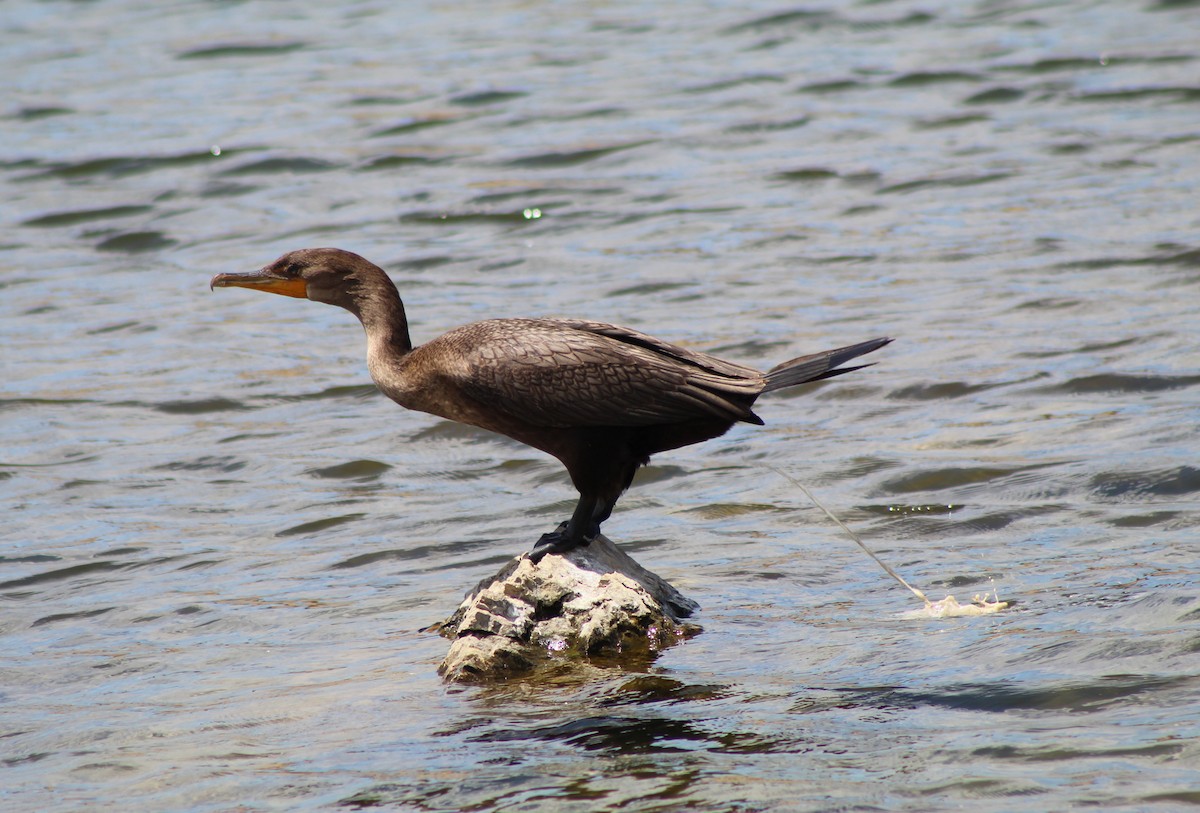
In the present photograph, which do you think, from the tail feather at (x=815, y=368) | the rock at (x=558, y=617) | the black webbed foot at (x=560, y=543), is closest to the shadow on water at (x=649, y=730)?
the rock at (x=558, y=617)

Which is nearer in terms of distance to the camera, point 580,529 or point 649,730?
point 649,730

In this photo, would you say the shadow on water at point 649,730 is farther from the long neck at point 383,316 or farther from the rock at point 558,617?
the long neck at point 383,316

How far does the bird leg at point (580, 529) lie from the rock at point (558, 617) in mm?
27

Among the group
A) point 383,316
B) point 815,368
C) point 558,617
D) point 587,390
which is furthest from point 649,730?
point 383,316

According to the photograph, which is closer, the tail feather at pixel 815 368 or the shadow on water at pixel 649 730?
the shadow on water at pixel 649 730

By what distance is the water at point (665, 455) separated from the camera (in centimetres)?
485

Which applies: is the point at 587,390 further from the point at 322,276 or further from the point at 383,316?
the point at 322,276

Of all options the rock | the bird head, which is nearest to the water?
the rock

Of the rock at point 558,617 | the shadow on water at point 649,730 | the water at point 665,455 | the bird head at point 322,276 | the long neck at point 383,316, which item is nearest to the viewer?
the shadow on water at point 649,730

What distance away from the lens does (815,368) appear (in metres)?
5.64

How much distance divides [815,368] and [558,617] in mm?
1220

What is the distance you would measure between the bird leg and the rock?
Answer: 0.03 m

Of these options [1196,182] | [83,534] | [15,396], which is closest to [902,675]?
[83,534]

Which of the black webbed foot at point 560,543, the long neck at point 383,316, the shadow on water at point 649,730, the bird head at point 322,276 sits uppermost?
the bird head at point 322,276
